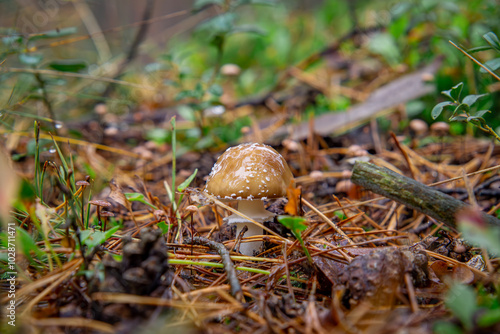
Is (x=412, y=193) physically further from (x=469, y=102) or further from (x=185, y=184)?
(x=185, y=184)

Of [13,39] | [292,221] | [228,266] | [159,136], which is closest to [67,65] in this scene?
[13,39]

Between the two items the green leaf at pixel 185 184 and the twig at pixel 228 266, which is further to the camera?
the green leaf at pixel 185 184

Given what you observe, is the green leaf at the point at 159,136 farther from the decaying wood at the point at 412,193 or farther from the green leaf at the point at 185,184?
the decaying wood at the point at 412,193

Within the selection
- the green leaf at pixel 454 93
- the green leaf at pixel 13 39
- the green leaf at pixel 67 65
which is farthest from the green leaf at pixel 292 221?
the green leaf at pixel 67 65

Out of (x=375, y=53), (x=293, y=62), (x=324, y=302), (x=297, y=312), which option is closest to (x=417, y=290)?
(x=324, y=302)

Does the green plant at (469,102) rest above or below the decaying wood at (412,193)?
above

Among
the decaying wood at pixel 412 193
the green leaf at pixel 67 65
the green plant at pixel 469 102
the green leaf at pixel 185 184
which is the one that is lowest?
the decaying wood at pixel 412 193
